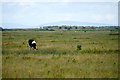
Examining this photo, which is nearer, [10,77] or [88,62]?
[10,77]

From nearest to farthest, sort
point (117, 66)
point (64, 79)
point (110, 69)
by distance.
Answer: point (64, 79)
point (110, 69)
point (117, 66)

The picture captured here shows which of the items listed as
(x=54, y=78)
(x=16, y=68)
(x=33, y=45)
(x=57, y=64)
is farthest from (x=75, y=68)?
(x=33, y=45)

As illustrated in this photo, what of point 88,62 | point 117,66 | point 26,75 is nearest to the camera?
point 26,75

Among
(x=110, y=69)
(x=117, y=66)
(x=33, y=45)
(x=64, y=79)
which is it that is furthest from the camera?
(x=33, y=45)

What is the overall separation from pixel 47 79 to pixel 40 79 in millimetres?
374

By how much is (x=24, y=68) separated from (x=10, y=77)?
7.14ft

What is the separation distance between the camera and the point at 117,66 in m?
15.7

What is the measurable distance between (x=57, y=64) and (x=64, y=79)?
13.4ft

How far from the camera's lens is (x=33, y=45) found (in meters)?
26.8

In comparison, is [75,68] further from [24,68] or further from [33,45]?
[33,45]

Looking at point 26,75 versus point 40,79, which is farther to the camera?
point 26,75

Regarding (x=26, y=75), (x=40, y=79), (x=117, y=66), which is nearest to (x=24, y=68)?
(x=26, y=75)

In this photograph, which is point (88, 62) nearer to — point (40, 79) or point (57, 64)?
point (57, 64)

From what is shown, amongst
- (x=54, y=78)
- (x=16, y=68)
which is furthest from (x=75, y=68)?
(x=16, y=68)
